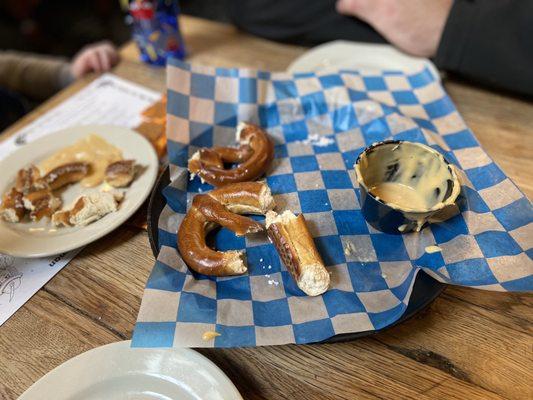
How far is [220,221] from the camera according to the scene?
0.83 metres

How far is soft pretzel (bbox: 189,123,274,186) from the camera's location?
36.4 inches

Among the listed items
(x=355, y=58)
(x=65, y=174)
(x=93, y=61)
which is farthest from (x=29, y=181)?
(x=355, y=58)

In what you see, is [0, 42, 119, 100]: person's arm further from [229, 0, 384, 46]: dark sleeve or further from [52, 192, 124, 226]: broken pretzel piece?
[52, 192, 124, 226]: broken pretzel piece

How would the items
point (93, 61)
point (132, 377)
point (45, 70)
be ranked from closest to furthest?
point (132, 377), point (93, 61), point (45, 70)

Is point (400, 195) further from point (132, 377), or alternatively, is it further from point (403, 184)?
point (132, 377)

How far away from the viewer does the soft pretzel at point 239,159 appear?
3.03 ft

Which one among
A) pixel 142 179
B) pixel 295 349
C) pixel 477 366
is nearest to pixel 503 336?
pixel 477 366

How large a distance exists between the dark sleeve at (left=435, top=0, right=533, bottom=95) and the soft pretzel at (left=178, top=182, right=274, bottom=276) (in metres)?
0.73

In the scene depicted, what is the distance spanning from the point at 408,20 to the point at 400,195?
67cm

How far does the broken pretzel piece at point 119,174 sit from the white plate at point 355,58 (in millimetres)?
604

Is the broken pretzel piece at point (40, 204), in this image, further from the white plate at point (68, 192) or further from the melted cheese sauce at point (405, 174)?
the melted cheese sauce at point (405, 174)

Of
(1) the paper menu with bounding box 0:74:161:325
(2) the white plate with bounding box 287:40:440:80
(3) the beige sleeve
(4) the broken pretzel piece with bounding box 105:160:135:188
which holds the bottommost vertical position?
(3) the beige sleeve

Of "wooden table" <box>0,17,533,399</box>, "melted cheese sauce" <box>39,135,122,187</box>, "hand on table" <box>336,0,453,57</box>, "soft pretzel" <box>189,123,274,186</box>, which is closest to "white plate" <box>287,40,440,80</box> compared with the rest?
"hand on table" <box>336,0,453,57</box>

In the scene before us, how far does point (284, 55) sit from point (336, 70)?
0.99 feet
